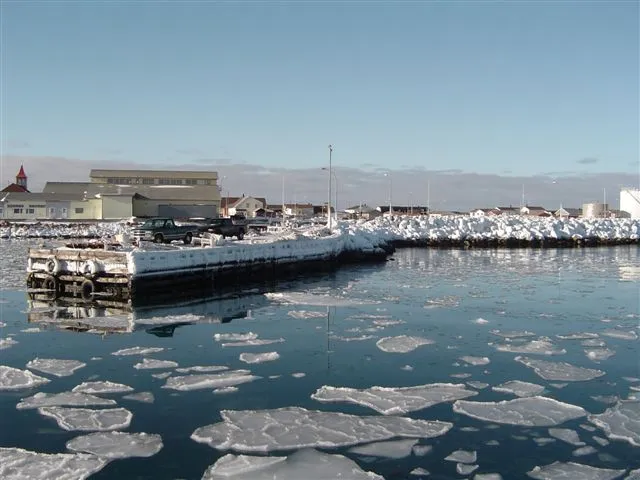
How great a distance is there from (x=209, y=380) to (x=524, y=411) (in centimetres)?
556

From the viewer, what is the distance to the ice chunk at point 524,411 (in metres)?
9.45

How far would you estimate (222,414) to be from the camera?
974 cm

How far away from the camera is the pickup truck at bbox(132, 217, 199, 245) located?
34.9 m

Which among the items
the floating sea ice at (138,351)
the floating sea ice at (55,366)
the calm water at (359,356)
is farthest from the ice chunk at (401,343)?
the floating sea ice at (55,366)

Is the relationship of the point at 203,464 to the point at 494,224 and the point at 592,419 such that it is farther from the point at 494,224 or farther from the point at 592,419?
the point at 494,224

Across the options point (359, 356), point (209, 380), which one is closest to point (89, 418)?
point (209, 380)

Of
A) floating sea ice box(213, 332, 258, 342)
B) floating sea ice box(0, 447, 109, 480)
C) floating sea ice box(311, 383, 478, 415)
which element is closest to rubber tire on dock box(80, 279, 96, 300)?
floating sea ice box(213, 332, 258, 342)

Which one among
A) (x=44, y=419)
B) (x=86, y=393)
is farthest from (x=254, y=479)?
(x=86, y=393)

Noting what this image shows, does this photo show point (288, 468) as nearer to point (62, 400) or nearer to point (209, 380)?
point (209, 380)

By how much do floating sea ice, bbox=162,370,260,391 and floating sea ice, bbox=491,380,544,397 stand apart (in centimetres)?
452

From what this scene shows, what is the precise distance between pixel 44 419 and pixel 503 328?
11.7 metres

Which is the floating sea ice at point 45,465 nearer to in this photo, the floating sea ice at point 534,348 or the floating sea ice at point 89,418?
the floating sea ice at point 89,418

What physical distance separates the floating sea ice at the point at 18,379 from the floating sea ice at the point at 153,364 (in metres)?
1.78

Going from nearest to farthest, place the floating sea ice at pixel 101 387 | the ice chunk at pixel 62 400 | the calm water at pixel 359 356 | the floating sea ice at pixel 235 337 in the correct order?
the calm water at pixel 359 356, the ice chunk at pixel 62 400, the floating sea ice at pixel 101 387, the floating sea ice at pixel 235 337
